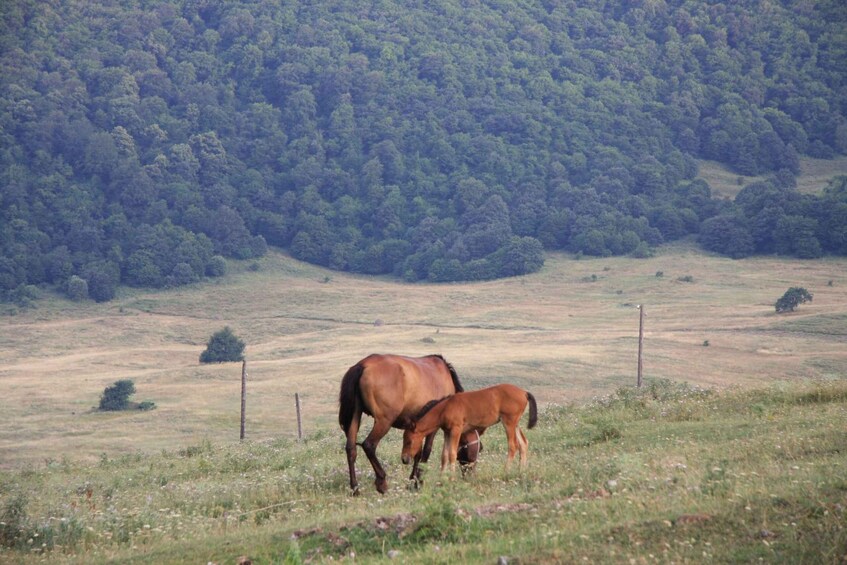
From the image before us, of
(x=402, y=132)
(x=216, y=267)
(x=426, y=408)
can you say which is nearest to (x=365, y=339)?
(x=216, y=267)

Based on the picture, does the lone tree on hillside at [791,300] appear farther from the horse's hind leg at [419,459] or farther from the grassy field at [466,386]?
the horse's hind leg at [419,459]

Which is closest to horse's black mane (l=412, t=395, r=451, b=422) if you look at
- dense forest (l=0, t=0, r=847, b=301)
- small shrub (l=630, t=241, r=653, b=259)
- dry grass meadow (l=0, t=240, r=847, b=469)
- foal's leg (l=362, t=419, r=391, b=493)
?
foal's leg (l=362, t=419, r=391, b=493)

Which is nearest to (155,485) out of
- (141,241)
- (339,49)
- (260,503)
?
(260,503)

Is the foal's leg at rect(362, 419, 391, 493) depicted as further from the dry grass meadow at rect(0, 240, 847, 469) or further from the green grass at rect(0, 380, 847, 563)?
the dry grass meadow at rect(0, 240, 847, 469)

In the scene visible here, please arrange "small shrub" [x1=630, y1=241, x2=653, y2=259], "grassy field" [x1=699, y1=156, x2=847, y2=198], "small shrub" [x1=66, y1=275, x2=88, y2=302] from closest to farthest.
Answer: "small shrub" [x1=66, y1=275, x2=88, y2=302]
"small shrub" [x1=630, y1=241, x2=653, y2=259]
"grassy field" [x1=699, y1=156, x2=847, y2=198]

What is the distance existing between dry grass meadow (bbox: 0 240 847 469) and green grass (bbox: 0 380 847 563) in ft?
34.2

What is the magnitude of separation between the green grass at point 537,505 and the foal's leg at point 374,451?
20 centimetres

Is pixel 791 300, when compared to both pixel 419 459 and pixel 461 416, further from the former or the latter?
pixel 461 416

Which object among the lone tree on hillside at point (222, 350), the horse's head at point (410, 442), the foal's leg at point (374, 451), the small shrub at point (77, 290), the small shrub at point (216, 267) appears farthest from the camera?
the small shrub at point (216, 267)

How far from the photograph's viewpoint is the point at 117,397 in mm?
51094

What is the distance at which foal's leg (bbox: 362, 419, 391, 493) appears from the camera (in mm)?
12117

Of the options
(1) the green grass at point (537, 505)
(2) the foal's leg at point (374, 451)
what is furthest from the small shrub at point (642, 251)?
(2) the foal's leg at point (374, 451)

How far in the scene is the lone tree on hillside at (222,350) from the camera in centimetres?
6794

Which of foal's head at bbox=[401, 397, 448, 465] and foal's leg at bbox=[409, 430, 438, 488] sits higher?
foal's head at bbox=[401, 397, 448, 465]
